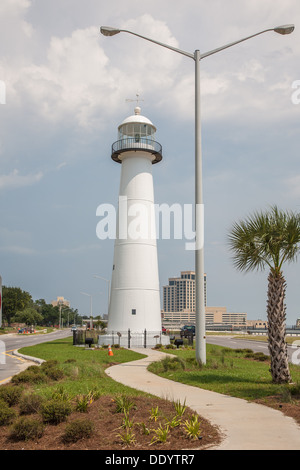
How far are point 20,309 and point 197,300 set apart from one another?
4116 inches

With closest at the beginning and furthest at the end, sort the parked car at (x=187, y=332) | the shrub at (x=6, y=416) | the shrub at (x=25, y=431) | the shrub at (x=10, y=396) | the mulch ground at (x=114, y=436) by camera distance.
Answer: the mulch ground at (x=114, y=436) → the shrub at (x=25, y=431) → the shrub at (x=6, y=416) → the shrub at (x=10, y=396) → the parked car at (x=187, y=332)

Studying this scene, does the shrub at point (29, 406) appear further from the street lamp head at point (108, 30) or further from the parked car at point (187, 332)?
the parked car at point (187, 332)

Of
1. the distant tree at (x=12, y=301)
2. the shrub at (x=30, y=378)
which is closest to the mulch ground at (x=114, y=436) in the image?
the shrub at (x=30, y=378)

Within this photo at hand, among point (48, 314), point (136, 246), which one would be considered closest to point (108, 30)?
point (136, 246)

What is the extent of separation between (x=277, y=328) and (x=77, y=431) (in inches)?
333

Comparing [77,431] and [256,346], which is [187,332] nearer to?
[256,346]

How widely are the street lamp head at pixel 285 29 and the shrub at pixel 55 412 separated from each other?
1611cm

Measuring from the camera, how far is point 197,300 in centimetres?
1936

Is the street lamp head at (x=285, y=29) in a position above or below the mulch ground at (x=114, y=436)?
above

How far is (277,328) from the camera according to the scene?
48.2ft

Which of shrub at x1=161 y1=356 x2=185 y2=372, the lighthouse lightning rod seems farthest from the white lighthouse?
the lighthouse lightning rod

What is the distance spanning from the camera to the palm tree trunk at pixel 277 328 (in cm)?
1452
